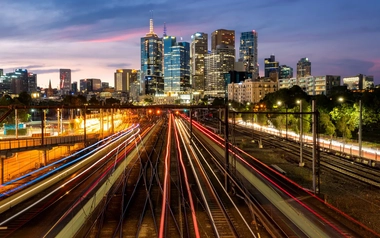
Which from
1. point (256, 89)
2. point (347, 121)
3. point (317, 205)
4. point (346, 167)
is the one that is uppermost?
point (256, 89)

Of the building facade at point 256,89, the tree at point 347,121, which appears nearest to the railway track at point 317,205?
the tree at point 347,121

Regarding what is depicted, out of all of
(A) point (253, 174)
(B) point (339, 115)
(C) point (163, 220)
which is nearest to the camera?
(C) point (163, 220)

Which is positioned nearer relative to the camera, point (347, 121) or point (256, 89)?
point (347, 121)

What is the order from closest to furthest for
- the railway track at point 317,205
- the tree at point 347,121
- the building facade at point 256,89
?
1. the railway track at point 317,205
2. the tree at point 347,121
3. the building facade at point 256,89

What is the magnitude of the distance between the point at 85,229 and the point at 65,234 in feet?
2.49

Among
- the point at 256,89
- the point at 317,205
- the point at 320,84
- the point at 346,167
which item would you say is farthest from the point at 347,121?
the point at 256,89

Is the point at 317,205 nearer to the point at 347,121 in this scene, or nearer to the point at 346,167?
the point at 346,167

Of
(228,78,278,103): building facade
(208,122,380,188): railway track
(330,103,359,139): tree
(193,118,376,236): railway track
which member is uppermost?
(228,78,278,103): building facade

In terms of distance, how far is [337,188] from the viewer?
725 inches

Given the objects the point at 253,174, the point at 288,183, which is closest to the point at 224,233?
the point at 288,183

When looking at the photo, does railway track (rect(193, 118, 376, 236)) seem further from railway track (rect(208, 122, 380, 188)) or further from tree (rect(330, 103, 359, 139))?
tree (rect(330, 103, 359, 139))

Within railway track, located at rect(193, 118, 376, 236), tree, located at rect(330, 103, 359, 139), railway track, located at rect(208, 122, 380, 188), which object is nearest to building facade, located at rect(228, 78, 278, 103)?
tree, located at rect(330, 103, 359, 139)

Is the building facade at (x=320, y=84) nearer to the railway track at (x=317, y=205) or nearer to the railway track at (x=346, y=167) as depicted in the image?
the railway track at (x=346, y=167)

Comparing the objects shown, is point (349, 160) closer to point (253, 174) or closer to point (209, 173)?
point (253, 174)
